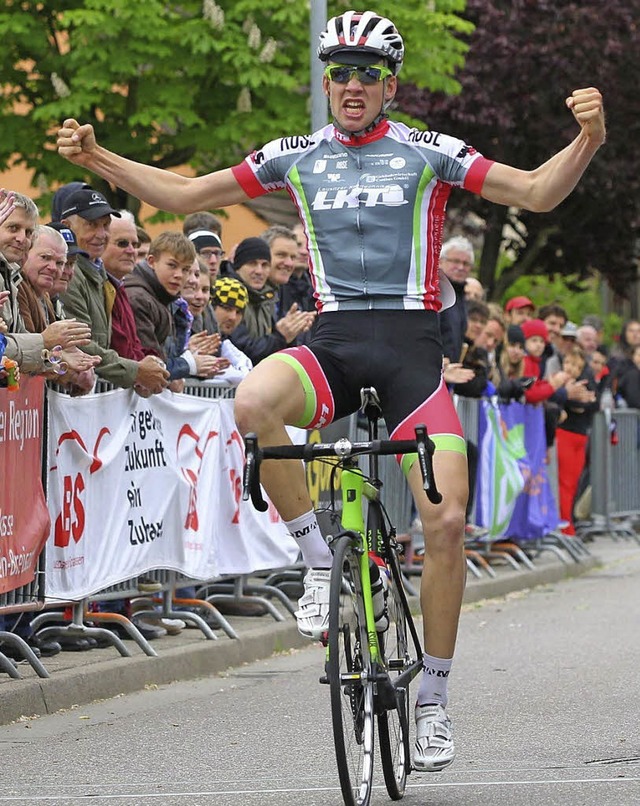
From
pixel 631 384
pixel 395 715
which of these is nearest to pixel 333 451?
pixel 395 715

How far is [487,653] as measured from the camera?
10961 millimetres

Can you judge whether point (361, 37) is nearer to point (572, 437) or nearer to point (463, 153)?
point (463, 153)

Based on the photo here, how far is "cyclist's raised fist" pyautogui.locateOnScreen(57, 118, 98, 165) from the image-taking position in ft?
21.3

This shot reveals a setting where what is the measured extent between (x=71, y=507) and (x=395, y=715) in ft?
11.7

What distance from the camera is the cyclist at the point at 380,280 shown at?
6.25 metres

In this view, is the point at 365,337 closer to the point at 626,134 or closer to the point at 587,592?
the point at 587,592

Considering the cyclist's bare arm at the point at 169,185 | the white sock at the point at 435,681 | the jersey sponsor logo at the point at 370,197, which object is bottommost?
the white sock at the point at 435,681

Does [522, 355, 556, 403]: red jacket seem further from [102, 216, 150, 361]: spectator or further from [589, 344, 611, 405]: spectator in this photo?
[102, 216, 150, 361]: spectator

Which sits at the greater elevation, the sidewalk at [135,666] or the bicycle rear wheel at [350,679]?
the bicycle rear wheel at [350,679]

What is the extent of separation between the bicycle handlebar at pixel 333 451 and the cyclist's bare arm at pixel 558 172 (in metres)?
0.99

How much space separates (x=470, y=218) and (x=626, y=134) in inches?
185

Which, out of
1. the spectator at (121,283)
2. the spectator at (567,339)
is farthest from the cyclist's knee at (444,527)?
the spectator at (567,339)

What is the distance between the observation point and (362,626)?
235 inches

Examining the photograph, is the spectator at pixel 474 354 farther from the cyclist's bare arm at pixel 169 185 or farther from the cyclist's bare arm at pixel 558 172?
the cyclist's bare arm at pixel 558 172
